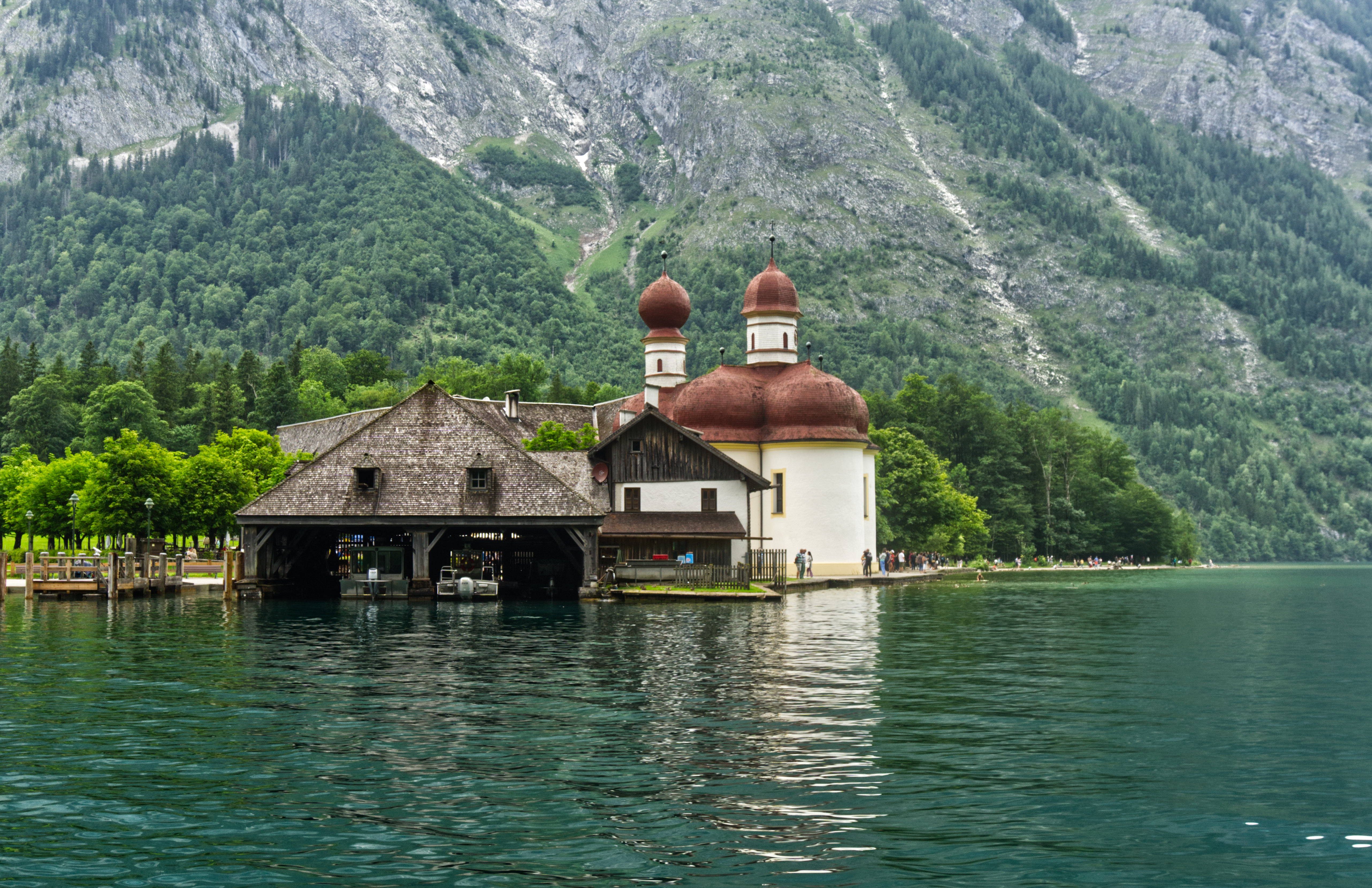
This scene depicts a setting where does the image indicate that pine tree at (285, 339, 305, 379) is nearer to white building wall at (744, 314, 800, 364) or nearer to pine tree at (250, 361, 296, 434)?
pine tree at (250, 361, 296, 434)

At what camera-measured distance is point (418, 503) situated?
56.8 metres

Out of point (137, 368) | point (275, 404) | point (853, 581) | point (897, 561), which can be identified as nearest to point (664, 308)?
point (853, 581)

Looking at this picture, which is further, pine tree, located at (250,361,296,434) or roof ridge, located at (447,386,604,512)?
pine tree, located at (250,361,296,434)

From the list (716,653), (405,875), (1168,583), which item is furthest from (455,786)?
(1168,583)

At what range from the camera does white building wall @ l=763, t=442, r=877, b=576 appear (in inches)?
3046

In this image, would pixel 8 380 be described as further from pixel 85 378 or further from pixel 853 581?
pixel 853 581

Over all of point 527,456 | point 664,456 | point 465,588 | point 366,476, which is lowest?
point 465,588

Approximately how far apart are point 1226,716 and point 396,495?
39977mm

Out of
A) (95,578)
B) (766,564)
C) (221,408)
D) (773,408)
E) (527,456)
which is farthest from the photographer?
(221,408)

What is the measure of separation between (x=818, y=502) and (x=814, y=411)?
5383 mm

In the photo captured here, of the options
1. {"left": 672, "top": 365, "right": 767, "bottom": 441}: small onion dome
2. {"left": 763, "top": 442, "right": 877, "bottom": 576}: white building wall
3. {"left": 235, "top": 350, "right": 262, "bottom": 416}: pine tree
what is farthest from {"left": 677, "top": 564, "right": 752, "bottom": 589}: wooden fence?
{"left": 235, "top": 350, "right": 262, "bottom": 416}: pine tree

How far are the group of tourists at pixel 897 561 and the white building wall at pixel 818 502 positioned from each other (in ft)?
7.34

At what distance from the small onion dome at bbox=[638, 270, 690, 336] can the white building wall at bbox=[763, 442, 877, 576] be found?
1684cm

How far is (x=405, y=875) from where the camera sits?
13.2 metres
